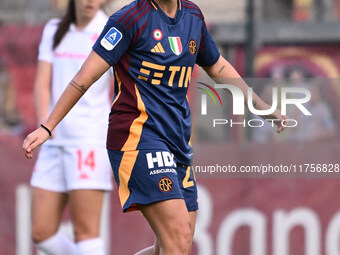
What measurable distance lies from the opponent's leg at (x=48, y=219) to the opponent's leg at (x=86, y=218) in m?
0.13

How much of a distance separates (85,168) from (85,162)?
53mm

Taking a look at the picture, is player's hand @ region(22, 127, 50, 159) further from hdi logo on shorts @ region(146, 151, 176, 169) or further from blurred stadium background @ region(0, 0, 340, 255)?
blurred stadium background @ region(0, 0, 340, 255)

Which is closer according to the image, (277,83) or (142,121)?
(142,121)

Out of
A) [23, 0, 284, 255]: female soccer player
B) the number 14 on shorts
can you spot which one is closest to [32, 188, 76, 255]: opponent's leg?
the number 14 on shorts

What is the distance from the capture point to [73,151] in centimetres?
574

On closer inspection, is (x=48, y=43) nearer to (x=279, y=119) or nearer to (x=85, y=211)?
(x=85, y=211)

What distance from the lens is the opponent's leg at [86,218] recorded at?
5.64 meters

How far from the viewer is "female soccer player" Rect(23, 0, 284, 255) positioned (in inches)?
171

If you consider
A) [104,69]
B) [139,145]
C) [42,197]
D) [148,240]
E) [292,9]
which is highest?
[292,9]

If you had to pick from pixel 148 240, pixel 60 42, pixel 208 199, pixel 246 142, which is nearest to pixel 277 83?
pixel 246 142

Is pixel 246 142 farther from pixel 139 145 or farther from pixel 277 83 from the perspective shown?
pixel 139 145

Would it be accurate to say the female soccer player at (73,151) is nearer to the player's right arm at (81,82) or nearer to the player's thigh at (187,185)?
the player's thigh at (187,185)

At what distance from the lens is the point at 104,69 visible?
4379 millimetres

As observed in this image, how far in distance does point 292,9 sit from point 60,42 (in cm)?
531
